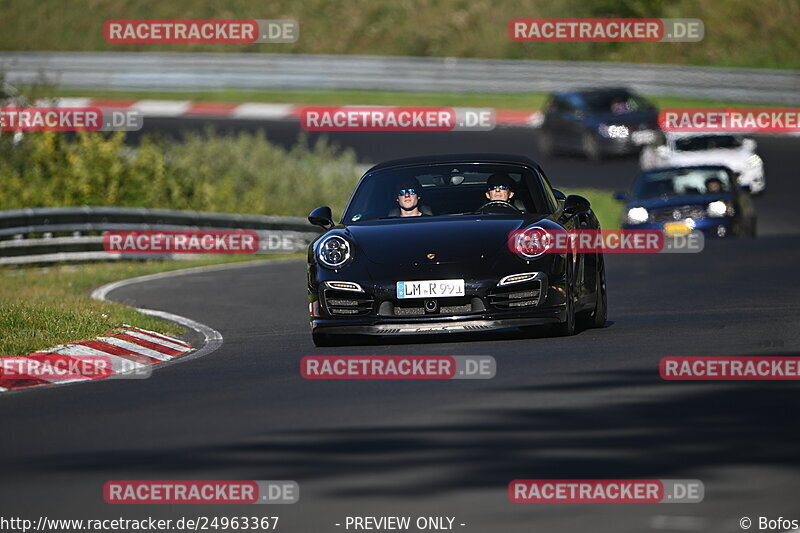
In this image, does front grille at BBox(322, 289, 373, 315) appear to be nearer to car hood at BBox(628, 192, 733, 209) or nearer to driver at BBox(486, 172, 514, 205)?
driver at BBox(486, 172, 514, 205)

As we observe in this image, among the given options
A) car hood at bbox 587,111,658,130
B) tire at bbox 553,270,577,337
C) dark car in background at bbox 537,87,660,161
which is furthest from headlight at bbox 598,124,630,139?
tire at bbox 553,270,577,337

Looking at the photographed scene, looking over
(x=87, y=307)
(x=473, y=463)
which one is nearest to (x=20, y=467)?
(x=473, y=463)

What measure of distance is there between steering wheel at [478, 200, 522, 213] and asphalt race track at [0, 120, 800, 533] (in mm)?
933

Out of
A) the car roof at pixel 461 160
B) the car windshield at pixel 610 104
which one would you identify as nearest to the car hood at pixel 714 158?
the car windshield at pixel 610 104

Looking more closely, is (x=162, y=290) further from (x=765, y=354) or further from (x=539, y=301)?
(x=765, y=354)

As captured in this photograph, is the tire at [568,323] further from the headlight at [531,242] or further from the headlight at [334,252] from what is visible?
the headlight at [334,252]

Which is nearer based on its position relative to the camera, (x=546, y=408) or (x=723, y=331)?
(x=546, y=408)

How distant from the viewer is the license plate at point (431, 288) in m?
A: 11.8

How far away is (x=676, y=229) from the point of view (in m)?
26.2

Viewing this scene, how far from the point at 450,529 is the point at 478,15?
1876 inches

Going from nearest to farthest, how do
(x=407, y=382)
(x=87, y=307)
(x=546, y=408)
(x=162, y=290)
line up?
(x=546, y=408), (x=407, y=382), (x=87, y=307), (x=162, y=290)

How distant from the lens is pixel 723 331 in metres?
12.4

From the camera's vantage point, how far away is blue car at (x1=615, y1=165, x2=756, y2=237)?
2595 cm

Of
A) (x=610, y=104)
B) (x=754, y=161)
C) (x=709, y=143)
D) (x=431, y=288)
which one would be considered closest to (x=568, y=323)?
(x=431, y=288)
